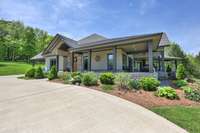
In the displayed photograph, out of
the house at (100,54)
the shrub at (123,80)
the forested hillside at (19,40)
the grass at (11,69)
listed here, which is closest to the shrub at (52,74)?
the house at (100,54)

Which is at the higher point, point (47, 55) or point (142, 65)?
point (47, 55)

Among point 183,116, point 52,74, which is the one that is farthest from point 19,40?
point 183,116

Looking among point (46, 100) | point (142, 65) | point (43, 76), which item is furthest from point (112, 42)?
point (142, 65)

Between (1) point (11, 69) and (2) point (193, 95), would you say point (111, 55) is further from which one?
(1) point (11, 69)

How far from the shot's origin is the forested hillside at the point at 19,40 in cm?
5359

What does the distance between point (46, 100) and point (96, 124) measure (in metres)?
3.78

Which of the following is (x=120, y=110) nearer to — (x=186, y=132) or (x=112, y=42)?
(x=186, y=132)

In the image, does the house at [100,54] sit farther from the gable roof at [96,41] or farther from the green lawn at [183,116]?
the green lawn at [183,116]

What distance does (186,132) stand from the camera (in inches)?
198

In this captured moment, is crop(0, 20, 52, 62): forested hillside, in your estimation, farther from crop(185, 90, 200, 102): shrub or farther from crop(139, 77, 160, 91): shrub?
crop(185, 90, 200, 102): shrub

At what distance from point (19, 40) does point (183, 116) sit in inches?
2352

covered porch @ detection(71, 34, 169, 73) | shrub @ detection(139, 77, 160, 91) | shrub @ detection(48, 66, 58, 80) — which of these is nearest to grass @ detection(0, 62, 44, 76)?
covered porch @ detection(71, 34, 169, 73)

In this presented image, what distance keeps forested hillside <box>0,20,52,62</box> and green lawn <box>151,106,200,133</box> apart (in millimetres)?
55553

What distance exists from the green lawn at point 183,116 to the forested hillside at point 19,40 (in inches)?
2187
